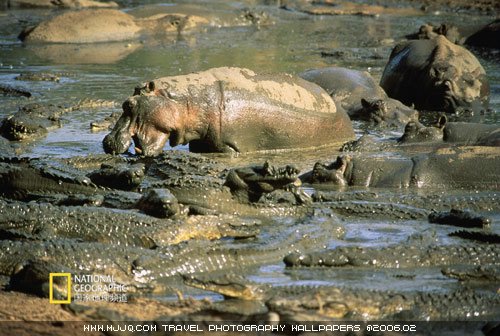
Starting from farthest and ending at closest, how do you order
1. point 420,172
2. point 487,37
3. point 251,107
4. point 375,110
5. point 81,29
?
point 487,37 → point 81,29 → point 375,110 → point 251,107 → point 420,172

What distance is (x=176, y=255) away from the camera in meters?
5.93

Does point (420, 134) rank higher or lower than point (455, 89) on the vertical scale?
higher

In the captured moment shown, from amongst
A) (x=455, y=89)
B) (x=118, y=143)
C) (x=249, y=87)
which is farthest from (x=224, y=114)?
(x=455, y=89)

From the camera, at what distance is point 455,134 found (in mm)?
9352

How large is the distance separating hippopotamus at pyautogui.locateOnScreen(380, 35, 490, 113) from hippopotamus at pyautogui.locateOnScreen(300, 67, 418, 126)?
2.32ft

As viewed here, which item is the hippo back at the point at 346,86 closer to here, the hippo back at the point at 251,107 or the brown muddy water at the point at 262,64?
the brown muddy water at the point at 262,64

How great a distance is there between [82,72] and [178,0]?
10997mm

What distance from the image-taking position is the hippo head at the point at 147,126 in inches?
350

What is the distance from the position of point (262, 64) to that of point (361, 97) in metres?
4.14

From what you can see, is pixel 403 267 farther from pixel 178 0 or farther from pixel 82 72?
pixel 178 0

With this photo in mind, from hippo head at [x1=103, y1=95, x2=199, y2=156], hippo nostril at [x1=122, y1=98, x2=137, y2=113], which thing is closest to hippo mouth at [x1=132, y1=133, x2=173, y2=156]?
hippo head at [x1=103, y1=95, x2=199, y2=156]

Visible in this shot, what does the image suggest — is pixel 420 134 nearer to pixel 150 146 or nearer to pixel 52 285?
pixel 150 146

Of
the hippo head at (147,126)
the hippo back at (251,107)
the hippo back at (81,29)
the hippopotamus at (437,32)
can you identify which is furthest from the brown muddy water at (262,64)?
the hippopotamus at (437,32)

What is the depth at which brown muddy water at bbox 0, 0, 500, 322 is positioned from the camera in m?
6.45
